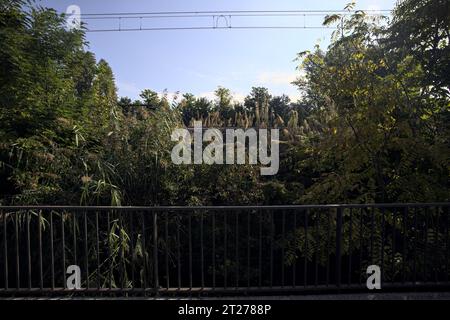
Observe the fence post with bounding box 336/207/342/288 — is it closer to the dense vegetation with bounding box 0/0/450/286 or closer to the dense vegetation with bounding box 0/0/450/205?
the dense vegetation with bounding box 0/0/450/286

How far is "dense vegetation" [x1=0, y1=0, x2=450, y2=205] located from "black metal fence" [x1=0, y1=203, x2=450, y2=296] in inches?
11.5

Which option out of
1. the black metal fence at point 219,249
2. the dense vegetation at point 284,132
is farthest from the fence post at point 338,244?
the dense vegetation at point 284,132

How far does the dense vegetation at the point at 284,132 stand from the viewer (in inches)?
145

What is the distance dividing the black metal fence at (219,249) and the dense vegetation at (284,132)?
0.95 ft

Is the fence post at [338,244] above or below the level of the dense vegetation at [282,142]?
below

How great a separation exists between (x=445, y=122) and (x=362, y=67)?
51.1 inches

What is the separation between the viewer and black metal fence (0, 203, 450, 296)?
10.4 ft

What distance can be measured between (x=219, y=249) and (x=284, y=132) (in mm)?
2183

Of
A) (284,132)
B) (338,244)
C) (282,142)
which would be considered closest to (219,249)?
(338,244)

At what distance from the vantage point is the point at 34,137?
440 cm

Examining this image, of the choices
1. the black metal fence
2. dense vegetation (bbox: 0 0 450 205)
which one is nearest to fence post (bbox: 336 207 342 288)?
the black metal fence

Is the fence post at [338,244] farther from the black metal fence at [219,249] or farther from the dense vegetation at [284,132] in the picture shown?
the dense vegetation at [284,132]
